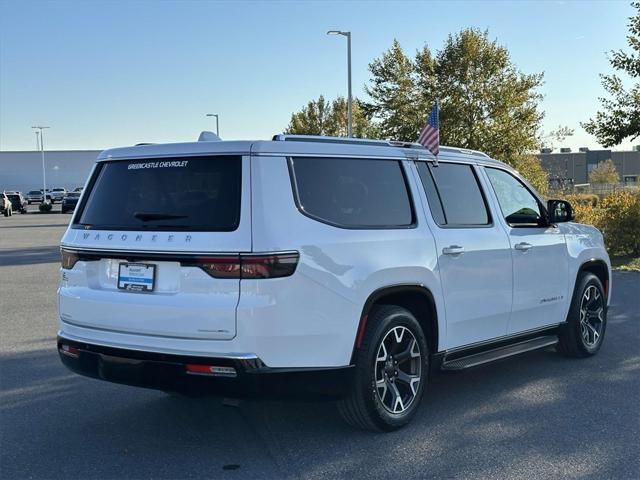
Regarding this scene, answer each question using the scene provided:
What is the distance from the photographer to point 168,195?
4.43 meters

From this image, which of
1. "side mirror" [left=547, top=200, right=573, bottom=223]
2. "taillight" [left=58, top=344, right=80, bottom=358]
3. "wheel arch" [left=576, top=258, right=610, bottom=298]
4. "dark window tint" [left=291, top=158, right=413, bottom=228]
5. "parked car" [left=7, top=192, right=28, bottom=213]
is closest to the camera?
"dark window tint" [left=291, top=158, right=413, bottom=228]

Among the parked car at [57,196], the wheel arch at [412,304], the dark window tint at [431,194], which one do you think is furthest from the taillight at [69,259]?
the parked car at [57,196]

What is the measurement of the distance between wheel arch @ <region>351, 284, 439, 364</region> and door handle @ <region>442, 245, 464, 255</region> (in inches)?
14.3

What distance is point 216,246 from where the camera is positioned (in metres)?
4.08

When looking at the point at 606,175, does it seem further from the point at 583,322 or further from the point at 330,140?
the point at 330,140

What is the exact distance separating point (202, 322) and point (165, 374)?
42cm

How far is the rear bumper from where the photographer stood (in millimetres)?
4090

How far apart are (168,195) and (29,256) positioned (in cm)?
1531

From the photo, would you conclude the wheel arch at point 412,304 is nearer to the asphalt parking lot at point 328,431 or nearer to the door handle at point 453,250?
the door handle at point 453,250

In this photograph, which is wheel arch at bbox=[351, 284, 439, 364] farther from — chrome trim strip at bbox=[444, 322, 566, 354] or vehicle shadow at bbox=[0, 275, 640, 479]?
vehicle shadow at bbox=[0, 275, 640, 479]

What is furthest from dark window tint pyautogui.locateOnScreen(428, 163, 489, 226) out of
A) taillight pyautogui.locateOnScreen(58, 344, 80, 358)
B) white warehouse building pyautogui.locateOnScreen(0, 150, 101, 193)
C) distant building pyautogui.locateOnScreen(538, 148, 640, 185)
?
distant building pyautogui.locateOnScreen(538, 148, 640, 185)

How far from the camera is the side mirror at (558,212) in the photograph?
21.0ft

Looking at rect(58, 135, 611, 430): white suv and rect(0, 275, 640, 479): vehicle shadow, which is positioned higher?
rect(58, 135, 611, 430): white suv

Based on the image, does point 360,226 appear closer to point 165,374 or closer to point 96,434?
point 165,374
